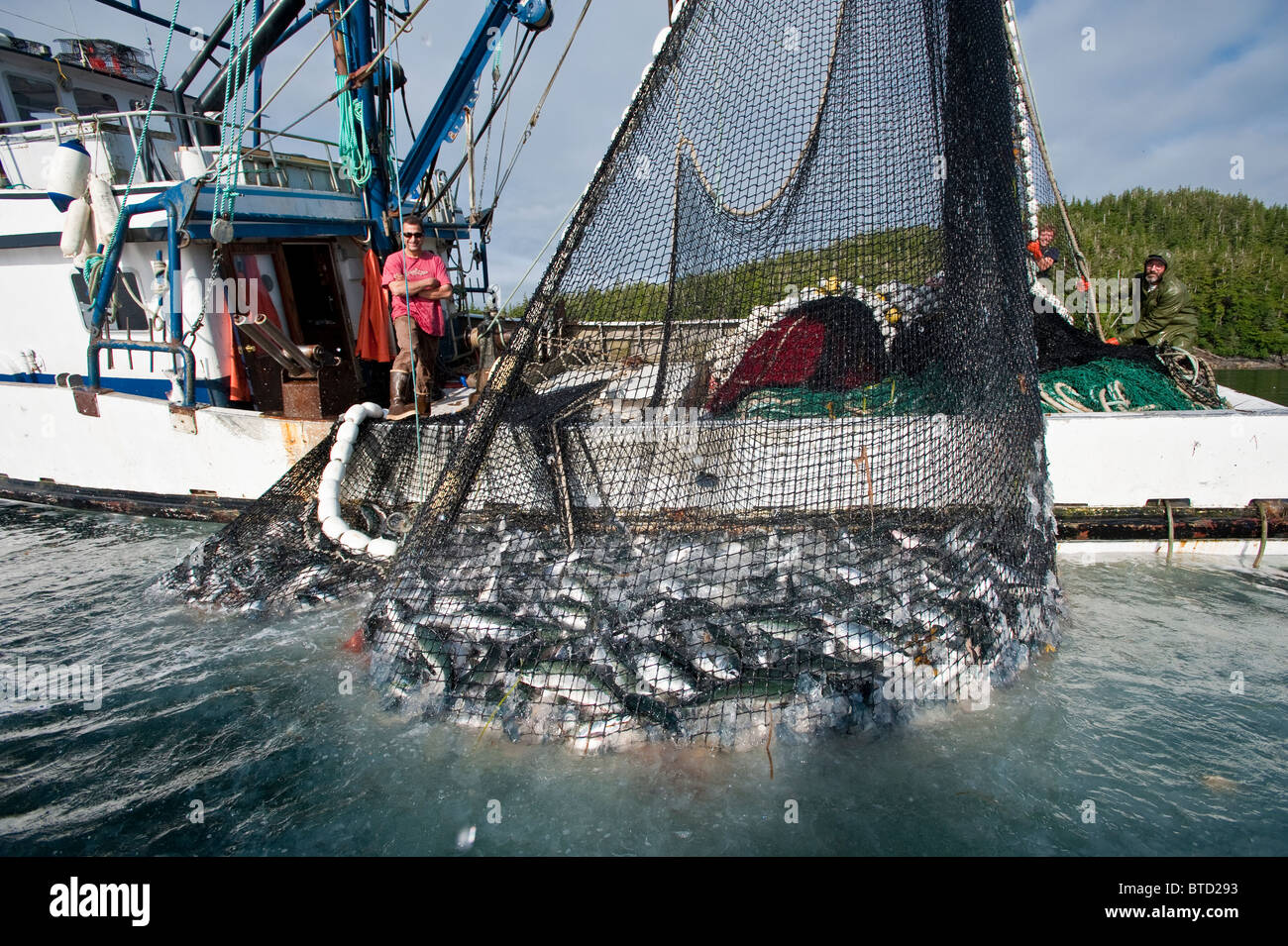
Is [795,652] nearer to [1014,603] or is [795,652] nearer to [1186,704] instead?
[1014,603]

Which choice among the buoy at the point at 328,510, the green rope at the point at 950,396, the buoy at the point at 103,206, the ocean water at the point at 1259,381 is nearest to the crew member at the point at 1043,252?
the green rope at the point at 950,396

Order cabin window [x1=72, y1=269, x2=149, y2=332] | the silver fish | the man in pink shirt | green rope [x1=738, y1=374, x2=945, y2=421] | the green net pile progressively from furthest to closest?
cabin window [x1=72, y1=269, x2=149, y2=332] → the green net pile → the man in pink shirt → green rope [x1=738, y1=374, x2=945, y2=421] → the silver fish

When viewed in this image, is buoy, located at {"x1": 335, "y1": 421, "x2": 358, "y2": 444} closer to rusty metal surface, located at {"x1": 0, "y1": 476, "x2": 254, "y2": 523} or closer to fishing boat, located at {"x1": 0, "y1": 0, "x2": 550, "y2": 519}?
fishing boat, located at {"x1": 0, "y1": 0, "x2": 550, "y2": 519}

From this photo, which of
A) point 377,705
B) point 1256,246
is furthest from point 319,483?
point 1256,246

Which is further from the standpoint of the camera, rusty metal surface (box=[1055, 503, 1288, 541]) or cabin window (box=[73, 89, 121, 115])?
cabin window (box=[73, 89, 121, 115])

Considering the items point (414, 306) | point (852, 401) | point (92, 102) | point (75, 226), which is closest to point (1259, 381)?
point (852, 401)

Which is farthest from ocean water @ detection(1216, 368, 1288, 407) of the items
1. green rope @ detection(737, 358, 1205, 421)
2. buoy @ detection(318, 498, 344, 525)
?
buoy @ detection(318, 498, 344, 525)

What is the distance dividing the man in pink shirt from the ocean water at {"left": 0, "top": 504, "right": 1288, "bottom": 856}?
2.55 meters

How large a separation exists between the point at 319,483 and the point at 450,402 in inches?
76.2

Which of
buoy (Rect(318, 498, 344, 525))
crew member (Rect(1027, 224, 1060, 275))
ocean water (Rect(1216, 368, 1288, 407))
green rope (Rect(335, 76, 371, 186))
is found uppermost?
green rope (Rect(335, 76, 371, 186))

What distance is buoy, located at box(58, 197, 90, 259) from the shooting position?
6922 mm

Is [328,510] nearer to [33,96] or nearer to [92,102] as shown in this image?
[33,96]

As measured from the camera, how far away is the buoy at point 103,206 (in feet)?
22.9

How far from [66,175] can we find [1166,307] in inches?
461
